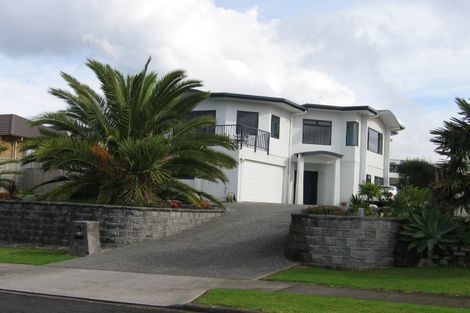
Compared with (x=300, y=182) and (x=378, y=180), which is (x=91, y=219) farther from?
(x=378, y=180)

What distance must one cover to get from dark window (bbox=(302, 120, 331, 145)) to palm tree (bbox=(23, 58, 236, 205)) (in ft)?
41.0

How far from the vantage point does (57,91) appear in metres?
19.8

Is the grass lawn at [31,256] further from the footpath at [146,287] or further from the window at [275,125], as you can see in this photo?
the window at [275,125]

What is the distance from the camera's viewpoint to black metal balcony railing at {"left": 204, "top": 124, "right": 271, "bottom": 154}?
27359mm

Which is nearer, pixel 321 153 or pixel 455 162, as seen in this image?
pixel 455 162

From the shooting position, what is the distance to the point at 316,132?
32406mm

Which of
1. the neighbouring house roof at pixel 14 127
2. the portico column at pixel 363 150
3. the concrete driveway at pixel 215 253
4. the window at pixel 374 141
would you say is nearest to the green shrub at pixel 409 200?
the concrete driveway at pixel 215 253

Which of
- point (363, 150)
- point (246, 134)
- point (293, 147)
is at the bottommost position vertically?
point (293, 147)

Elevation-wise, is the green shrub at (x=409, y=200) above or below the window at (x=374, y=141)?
below

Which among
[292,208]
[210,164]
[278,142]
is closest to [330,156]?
[278,142]

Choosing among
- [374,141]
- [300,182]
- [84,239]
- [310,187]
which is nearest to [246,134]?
[300,182]

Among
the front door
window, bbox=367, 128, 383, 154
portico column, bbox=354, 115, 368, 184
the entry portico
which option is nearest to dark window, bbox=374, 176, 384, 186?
window, bbox=367, 128, 383, 154

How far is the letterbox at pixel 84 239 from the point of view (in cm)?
1623

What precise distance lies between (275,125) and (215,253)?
51.6ft
